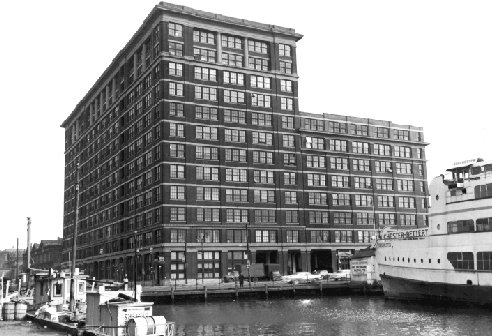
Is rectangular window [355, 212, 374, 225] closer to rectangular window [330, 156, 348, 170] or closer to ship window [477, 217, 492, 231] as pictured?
rectangular window [330, 156, 348, 170]

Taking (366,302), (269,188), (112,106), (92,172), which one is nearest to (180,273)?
(269,188)

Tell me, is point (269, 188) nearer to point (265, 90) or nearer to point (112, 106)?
point (265, 90)

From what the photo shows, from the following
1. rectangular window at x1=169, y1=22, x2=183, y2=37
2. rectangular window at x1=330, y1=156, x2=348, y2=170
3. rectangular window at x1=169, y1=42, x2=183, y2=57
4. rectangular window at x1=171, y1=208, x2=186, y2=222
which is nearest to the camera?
rectangular window at x1=171, y1=208, x2=186, y2=222

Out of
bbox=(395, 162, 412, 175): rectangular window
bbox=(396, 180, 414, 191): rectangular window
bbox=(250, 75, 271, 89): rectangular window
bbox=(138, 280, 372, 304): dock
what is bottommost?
bbox=(138, 280, 372, 304): dock

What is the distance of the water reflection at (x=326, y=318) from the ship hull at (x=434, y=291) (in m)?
1.28

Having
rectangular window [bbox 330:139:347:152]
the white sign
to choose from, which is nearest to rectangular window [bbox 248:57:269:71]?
rectangular window [bbox 330:139:347:152]

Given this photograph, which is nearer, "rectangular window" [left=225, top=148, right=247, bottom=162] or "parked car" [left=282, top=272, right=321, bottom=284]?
"parked car" [left=282, top=272, right=321, bottom=284]

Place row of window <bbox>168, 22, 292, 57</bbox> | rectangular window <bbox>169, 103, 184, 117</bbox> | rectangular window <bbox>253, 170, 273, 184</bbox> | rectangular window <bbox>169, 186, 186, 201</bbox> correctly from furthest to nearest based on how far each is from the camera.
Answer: rectangular window <bbox>253, 170, 273, 184</bbox> < row of window <bbox>168, 22, 292, 57</bbox> < rectangular window <bbox>169, 103, 184, 117</bbox> < rectangular window <bbox>169, 186, 186, 201</bbox>

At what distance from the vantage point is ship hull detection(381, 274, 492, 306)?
195ft

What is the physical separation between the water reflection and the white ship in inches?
87.2

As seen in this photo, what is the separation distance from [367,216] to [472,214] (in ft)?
202

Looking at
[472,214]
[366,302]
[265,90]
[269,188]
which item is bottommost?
[366,302]

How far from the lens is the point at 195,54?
355 feet

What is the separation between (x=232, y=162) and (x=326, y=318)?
5667cm
